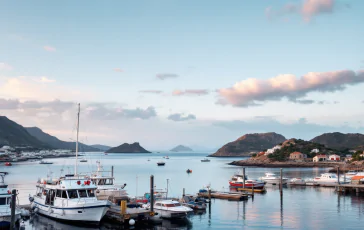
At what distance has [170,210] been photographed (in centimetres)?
3606

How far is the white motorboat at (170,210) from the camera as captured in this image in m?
36.0

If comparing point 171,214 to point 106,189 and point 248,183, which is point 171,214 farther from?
point 248,183

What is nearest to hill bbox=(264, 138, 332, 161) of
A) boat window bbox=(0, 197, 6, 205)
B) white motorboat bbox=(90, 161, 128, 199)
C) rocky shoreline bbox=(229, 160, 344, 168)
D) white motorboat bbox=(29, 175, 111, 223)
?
rocky shoreline bbox=(229, 160, 344, 168)

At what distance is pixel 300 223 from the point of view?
1399 inches

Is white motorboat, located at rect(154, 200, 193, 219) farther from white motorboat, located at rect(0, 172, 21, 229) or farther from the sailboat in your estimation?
white motorboat, located at rect(0, 172, 21, 229)

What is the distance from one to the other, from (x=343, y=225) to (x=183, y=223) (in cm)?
1571

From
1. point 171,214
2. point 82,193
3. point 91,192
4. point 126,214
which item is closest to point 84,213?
point 82,193

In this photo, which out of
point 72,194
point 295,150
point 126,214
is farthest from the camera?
point 295,150

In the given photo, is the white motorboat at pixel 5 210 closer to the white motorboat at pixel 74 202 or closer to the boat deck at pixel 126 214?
the white motorboat at pixel 74 202

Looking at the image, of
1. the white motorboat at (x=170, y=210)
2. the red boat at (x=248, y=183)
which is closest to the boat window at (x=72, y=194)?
the white motorboat at (x=170, y=210)

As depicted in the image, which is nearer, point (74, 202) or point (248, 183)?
point (74, 202)

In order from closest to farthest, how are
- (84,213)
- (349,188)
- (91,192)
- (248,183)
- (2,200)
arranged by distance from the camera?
(2,200)
(84,213)
(91,192)
(349,188)
(248,183)

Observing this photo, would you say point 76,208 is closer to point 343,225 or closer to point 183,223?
point 183,223

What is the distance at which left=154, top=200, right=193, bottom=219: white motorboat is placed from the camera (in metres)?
36.0
